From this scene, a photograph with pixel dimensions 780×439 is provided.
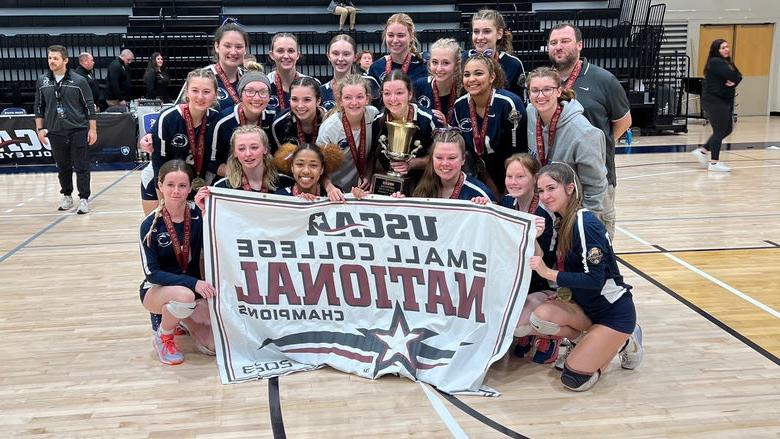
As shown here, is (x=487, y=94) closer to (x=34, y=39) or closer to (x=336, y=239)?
(x=336, y=239)

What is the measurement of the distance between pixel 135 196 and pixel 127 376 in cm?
538

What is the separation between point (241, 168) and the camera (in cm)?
371

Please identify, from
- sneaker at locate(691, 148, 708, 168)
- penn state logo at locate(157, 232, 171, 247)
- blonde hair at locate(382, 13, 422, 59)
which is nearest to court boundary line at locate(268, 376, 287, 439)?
penn state logo at locate(157, 232, 171, 247)

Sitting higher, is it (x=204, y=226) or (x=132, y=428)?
(x=204, y=226)

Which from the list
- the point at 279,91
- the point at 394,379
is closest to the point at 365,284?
the point at 394,379

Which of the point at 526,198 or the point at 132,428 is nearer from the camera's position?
the point at 132,428

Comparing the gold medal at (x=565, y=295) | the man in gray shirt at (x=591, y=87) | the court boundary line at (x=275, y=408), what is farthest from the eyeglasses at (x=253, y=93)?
the gold medal at (x=565, y=295)

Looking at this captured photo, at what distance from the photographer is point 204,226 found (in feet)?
11.6

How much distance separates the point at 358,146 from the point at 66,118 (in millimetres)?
4985

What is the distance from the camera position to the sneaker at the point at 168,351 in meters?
3.67

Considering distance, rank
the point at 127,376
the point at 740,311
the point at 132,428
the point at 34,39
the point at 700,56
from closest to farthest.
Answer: the point at 132,428
the point at 127,376
the point at 740,311
the point at 34,39
the point at 700,56

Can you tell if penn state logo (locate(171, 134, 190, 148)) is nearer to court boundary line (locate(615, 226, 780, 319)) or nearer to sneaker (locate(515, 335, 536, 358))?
sneaker (locate(515, 335, 536, 358))

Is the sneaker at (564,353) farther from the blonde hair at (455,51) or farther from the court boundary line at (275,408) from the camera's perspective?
the blonde hair at (455,51)

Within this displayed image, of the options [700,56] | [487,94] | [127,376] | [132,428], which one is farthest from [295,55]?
[700,56]
